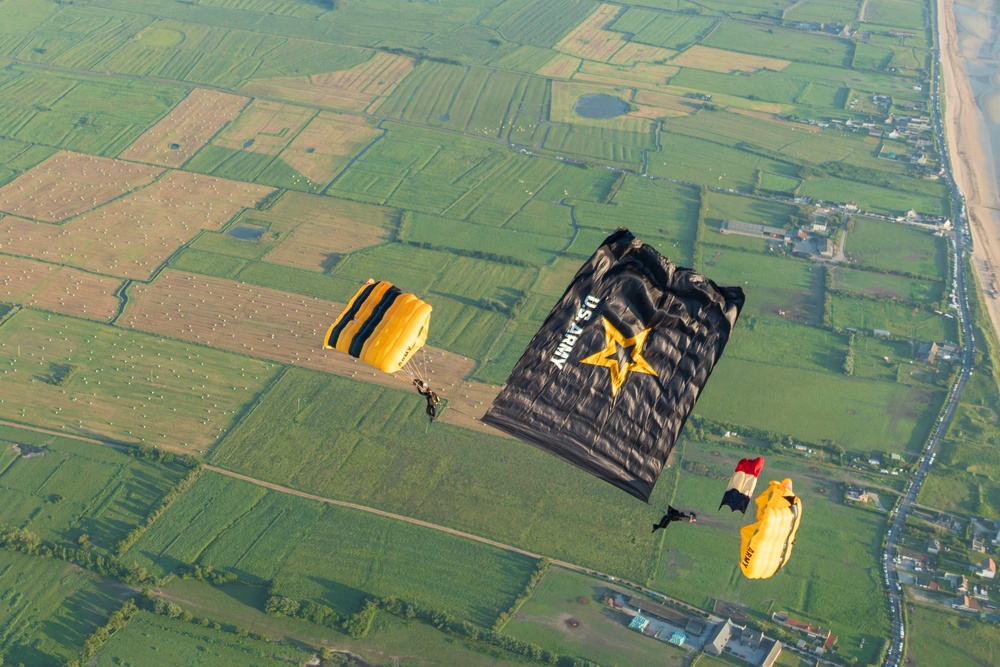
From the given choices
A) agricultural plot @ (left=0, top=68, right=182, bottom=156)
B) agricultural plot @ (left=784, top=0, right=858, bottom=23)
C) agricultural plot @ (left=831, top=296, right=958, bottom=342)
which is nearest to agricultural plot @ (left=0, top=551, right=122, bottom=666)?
agricultural plot @ (left=0, top=68, right=182, bottom=156)

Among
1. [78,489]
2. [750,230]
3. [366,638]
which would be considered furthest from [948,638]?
[78,489]

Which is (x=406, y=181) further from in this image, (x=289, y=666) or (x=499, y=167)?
(x=289, y=666)

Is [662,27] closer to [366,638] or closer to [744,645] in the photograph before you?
[744,645]

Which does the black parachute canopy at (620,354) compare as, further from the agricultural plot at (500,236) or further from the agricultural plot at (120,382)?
the agricultural plot at (500,236)

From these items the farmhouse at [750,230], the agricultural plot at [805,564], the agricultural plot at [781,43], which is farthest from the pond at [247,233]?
the agricultural plot at [781,43]

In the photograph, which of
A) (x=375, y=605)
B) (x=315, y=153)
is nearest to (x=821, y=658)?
(x=375, y=605)

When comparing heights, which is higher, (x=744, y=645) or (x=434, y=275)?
(x=434, y=275)
